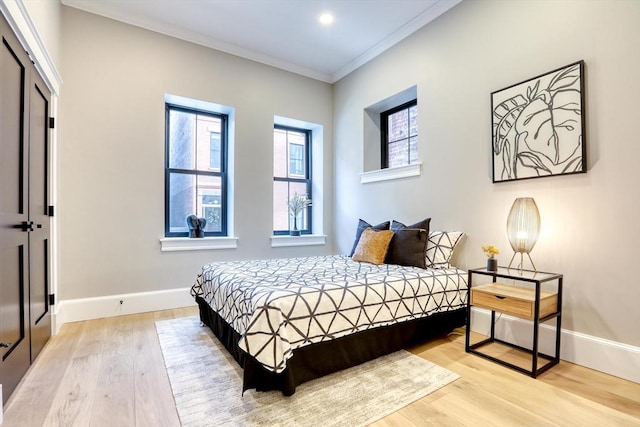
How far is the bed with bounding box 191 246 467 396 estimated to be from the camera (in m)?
1.73

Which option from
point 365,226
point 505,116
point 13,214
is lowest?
point 365,226

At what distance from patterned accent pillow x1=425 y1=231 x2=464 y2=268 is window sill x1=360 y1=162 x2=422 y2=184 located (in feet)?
2.55

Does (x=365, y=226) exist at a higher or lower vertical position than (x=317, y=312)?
higher

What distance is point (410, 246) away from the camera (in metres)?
2.93

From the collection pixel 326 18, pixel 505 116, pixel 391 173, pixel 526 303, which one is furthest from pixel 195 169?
pixel 526 303

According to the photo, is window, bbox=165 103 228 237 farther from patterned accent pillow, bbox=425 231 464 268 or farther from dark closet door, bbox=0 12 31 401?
patterned accent pillow, bbox=425 231 464 268

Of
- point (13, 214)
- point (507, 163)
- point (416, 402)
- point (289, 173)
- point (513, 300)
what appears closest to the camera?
point (416, 402)

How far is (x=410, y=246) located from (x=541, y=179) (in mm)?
1142

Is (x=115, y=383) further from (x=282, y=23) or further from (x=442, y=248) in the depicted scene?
(x=282, y=23)

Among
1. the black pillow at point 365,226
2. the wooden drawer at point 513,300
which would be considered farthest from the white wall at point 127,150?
the wooden drawer at point 513,300

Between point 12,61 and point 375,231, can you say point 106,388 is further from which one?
point 375,231

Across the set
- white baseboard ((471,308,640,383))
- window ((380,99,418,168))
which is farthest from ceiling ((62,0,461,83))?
white baseboard ((471,308,640,383))

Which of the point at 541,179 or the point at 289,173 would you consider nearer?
the point at 541,179

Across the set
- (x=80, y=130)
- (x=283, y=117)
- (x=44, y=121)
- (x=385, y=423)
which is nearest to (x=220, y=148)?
(x=283, y=117)
